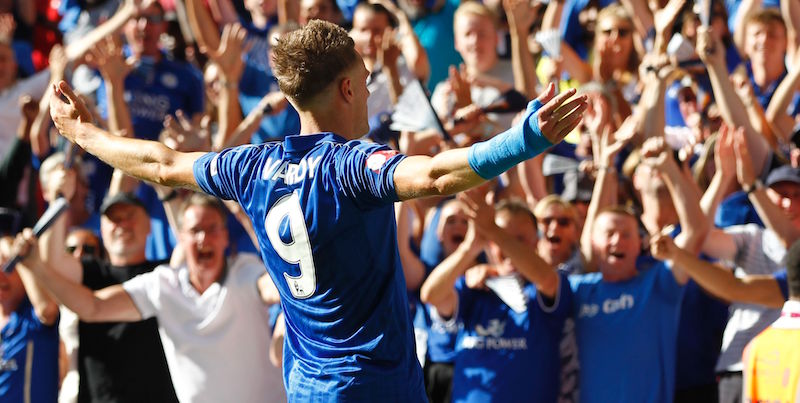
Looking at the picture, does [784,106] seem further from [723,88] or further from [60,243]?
[60,243]

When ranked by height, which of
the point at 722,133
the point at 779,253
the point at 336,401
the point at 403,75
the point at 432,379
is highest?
the point at 403,75

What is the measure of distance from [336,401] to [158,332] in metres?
3.00

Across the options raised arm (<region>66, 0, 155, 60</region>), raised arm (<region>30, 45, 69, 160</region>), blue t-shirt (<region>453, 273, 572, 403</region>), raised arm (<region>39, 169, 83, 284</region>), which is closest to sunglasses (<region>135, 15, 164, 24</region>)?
raised arm (<region>66, 0, 155, 60</region>)

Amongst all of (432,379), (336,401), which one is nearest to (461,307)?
(432,379)

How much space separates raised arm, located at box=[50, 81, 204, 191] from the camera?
3756mm

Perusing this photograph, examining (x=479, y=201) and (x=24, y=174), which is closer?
(x=479, y=201)

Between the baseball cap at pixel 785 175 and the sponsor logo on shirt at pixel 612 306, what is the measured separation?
93 centimetres

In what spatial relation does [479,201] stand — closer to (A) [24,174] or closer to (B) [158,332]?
(B) [158,332]

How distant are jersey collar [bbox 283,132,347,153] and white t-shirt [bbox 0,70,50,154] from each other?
6125mm

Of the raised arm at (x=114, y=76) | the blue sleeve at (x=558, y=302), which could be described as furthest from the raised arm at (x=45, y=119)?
the blue sleeve at (x=558, y=302)

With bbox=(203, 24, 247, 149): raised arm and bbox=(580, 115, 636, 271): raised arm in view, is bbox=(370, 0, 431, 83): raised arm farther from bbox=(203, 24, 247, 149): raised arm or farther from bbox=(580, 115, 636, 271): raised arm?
bbox=(580, 115, 636, 271): raised arm

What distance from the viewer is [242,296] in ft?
20.3

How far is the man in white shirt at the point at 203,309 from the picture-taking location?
19.9 feet

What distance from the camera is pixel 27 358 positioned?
656 centimetres
